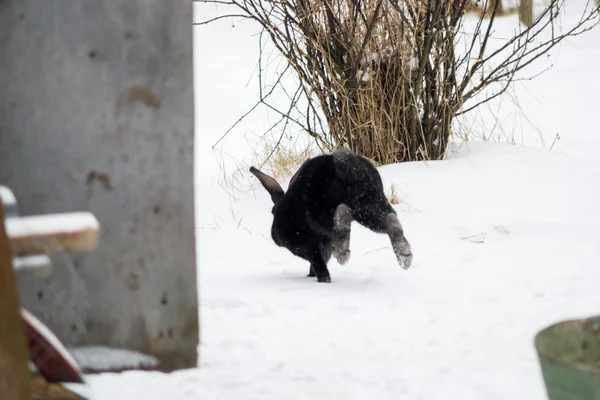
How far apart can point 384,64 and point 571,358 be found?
4851mm

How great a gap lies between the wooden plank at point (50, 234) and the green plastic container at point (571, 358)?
105 centimetres

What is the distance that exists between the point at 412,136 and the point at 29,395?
18.8 feet

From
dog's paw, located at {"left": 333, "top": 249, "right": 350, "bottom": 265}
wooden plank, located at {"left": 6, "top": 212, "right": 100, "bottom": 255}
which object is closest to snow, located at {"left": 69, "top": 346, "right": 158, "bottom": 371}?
wooden plank, located at {"left": 6, "top": 212, "right": 100, "bottom": 255}

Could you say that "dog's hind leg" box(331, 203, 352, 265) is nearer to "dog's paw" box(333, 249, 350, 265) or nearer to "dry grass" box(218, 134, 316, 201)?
"dog's paw" box(333, 249, 350, 265)

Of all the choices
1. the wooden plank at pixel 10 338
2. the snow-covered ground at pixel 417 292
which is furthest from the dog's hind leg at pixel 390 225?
the wooden plank at pixel 10 338

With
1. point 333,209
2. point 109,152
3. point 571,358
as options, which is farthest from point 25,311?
point 333,209

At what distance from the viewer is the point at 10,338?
143cm

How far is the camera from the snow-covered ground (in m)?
3.12

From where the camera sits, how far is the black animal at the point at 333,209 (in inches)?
178

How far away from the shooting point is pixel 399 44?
6.73 metres

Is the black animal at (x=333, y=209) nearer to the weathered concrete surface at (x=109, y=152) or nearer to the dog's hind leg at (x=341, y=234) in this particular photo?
the dog's hind leg at (x=341, y=234)

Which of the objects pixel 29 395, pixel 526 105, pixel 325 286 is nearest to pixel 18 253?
pixel 29 395

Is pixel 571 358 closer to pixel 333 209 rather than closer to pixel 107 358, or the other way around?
pixel 107 358

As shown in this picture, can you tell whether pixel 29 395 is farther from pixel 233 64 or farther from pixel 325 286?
pixel 233 64
